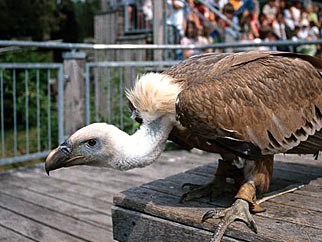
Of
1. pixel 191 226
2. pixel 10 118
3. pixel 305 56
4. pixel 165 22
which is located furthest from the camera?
pixel 10 118

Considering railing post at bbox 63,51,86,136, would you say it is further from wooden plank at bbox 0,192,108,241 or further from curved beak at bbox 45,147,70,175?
curved beak at bbox 45,147,70,175

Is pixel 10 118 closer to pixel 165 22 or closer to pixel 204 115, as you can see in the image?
pixel 165 22

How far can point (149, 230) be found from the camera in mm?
2094

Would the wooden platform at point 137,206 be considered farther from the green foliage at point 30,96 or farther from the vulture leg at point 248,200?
the green foliage at point 30,96

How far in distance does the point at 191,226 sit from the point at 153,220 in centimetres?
21

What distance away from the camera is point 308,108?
2139 millimetres

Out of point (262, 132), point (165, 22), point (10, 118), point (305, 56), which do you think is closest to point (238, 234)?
point (262, 132)

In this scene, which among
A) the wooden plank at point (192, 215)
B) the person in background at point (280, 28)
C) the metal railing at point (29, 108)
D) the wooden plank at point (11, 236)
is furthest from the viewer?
the person in background at point (280, 28)

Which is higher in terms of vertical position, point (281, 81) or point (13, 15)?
point (13, 15)

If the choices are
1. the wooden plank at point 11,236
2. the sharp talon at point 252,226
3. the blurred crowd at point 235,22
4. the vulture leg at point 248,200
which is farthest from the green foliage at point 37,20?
the sharp talon at point 252,226

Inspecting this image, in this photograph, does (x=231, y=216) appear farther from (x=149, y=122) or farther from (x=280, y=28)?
(x=280, y=28)

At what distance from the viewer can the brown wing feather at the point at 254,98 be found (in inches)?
72.8

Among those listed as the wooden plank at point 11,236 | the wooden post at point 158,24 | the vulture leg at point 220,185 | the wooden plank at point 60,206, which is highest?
the wooden post at point 158,24

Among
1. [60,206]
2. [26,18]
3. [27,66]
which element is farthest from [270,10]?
[60,206]
